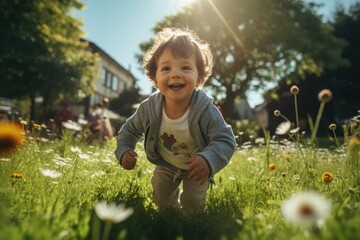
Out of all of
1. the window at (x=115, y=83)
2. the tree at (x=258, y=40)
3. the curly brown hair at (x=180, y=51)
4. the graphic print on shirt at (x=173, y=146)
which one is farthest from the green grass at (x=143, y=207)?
the window at (x=115, y=83)

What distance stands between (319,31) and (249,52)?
4.77 m

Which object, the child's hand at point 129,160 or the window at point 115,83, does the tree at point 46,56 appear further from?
the window at point 115,83

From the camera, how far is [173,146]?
3174 millimetres

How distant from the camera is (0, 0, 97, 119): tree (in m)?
16.1

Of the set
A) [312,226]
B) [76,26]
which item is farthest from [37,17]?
[312,226]

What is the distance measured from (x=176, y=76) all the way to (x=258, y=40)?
24035 mm

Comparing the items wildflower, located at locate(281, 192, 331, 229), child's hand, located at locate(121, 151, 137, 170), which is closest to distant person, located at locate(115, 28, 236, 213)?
child's hand, located at locate(121, 151, 137, 170)

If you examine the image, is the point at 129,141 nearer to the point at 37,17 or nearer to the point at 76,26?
the point at 37,17

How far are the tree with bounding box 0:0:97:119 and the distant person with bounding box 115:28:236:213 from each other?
43.2 feet

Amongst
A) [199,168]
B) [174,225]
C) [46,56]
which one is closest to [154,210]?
[174,225]

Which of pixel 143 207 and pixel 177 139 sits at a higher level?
pixel 177 139

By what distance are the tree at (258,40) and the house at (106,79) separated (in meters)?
14.1

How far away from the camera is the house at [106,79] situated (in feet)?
128

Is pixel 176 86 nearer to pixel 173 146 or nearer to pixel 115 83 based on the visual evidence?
pixel 173 146
